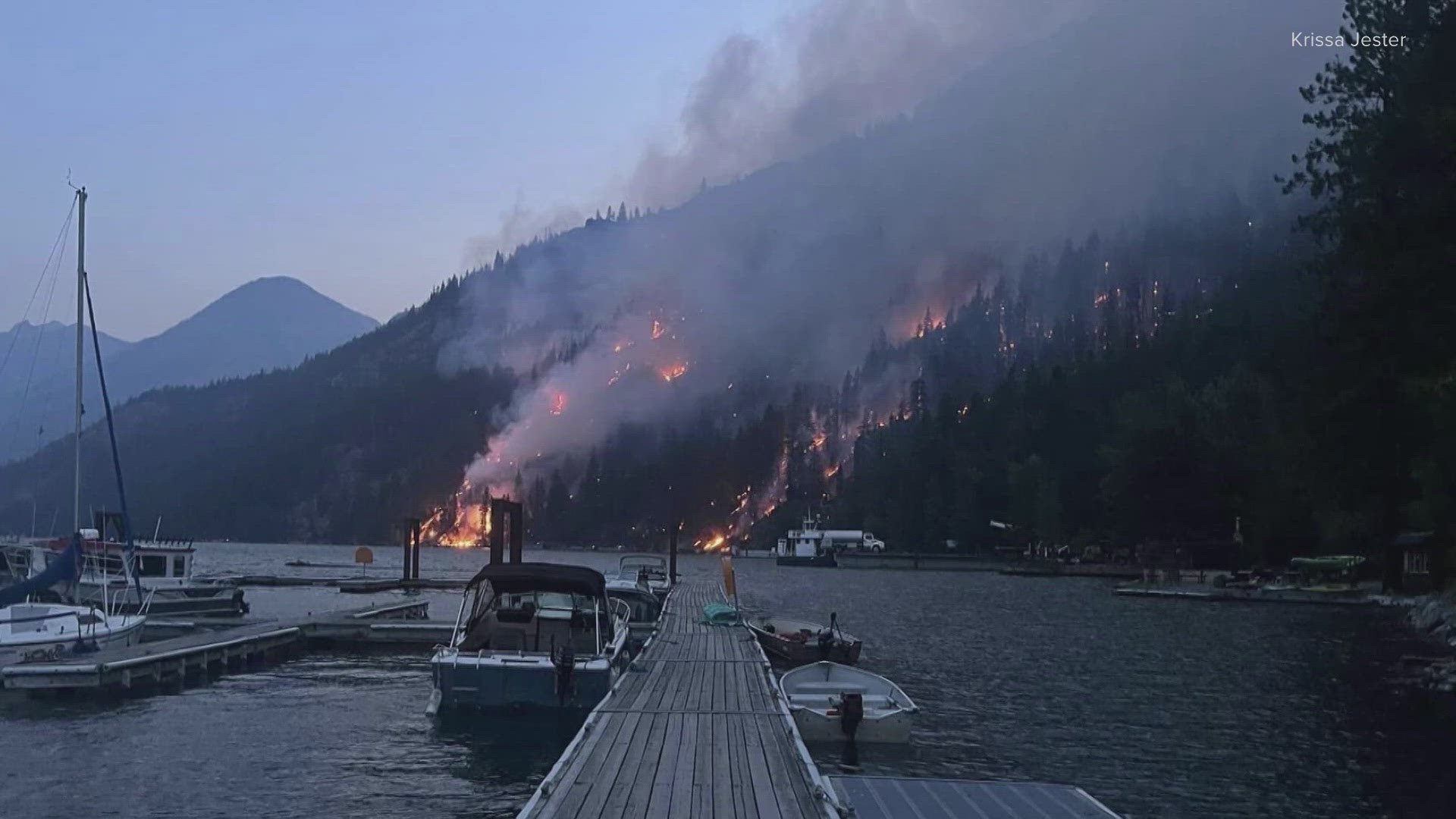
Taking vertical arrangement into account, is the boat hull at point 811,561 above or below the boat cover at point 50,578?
below

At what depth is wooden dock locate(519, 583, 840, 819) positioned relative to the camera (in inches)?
635

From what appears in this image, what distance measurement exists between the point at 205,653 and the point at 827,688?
72.8 feet

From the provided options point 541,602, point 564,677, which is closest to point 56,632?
point 541,602

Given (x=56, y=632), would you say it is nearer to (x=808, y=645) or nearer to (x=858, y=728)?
(x=808, y=645)

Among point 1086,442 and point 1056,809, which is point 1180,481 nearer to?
point 1086,442

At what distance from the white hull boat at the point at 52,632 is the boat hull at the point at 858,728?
23.7 m

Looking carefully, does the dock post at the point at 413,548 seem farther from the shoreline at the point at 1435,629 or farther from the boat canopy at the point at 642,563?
the shoreline at the point at 1435,629

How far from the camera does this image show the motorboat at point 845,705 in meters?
29.2

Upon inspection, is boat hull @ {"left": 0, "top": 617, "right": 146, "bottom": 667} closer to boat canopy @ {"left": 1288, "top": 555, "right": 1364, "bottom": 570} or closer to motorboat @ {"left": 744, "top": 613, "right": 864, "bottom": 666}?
motorboat @ {"left": 744, "top": 613, "right": 864, "bottom": 666}

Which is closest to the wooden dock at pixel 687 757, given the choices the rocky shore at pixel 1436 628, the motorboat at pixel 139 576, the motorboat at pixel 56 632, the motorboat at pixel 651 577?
the motorboat at pixel 56 632

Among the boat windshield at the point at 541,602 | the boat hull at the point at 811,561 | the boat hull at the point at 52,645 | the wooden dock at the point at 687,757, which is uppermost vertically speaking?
the boat windshield at the point at 541,602

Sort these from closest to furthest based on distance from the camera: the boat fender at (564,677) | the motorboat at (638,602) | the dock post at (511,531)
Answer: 1. the boat fender at (564,677)
2. the motorboat at (638,602)
3. the dock post at (511,531)

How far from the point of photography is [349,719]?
32.8 m

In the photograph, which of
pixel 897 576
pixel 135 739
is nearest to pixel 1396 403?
pixel 135 739
